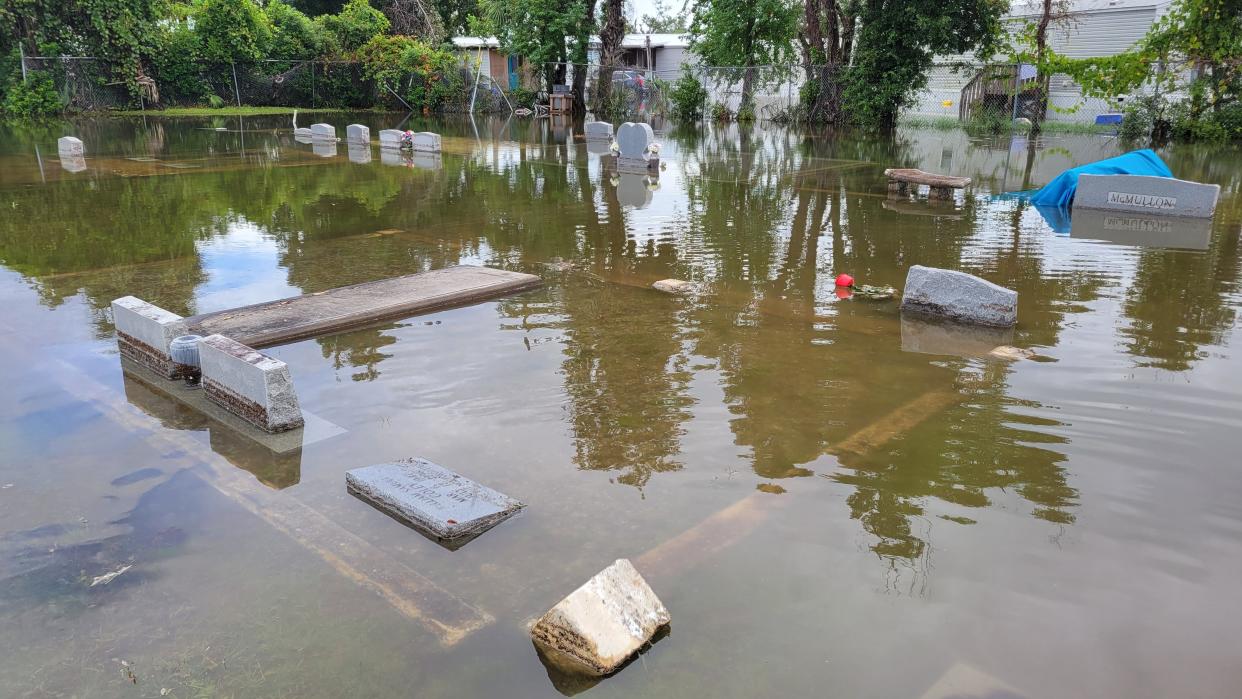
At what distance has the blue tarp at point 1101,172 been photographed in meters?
13.0

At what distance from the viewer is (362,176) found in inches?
647

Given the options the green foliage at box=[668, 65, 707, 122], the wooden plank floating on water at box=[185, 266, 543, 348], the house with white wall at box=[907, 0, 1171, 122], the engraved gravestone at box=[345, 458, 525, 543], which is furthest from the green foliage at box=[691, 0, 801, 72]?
the engraved gravestone at box=[345, 458, 525, 543]

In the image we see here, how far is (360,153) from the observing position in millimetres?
20469

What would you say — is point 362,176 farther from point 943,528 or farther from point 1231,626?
point 1231,626

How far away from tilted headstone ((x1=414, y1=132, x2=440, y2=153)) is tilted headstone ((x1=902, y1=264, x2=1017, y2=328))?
607 inches

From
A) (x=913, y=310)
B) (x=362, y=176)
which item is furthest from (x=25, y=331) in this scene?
(x=362, y=176)

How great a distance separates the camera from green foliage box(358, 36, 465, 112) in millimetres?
36844

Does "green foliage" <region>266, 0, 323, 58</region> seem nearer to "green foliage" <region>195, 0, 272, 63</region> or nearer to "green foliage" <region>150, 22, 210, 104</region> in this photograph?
"green foliage" <region>195, 0, 272, 63</region>

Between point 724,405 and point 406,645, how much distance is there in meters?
2.81

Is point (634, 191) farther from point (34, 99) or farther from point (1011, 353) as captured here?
point (34, 99)

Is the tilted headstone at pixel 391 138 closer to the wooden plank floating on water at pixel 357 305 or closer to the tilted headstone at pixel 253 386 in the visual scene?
the wooden plank floating on water at pixel 357 305

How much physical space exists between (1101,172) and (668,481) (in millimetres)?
11518

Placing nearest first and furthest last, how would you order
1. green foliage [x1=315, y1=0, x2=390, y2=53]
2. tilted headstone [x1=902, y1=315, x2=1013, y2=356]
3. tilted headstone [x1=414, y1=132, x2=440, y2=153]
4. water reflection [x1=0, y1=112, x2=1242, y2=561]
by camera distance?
water reflection [x1=0, y1=112, x2=1242, y2=561]
tilted headstone [x1=902, y1=315, x2=1013, y2=356]
tilted headstone [x1=414, y1=132, x2=440, y2=153]
green foliage [x1=315, y1=0, x2=390, y2=53]

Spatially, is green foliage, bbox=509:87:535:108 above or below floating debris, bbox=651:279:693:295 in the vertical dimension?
above
